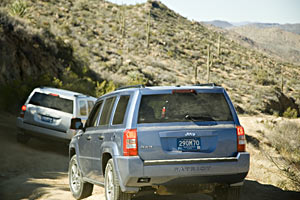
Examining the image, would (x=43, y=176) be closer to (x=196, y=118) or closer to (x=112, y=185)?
(x=112, y=185)

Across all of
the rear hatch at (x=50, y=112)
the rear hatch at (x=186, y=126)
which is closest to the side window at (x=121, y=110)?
the rear hatch at (x=186, y=126)

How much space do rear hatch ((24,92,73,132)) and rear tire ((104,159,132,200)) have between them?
730 cm

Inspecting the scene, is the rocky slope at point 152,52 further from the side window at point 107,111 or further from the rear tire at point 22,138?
the side window at point 107,111

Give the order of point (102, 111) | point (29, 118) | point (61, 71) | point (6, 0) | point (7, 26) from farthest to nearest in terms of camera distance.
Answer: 1. point (6, 0)
2. point (61, 71)
3. point (7, 26)
4. point (29, 118)
5. point (102, 111)

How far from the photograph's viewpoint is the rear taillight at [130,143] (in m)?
5.96

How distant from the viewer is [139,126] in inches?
237

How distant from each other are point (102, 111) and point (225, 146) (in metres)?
2.34

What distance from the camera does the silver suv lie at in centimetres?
1379

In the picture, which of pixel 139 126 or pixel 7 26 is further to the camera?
pixel 7 26

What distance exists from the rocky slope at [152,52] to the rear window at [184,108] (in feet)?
86.2

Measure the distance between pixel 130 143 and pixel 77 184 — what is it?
320cm

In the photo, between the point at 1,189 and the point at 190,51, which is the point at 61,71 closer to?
the point at 1,189

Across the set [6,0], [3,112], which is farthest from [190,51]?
[3,112]

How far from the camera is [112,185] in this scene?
6500mm
